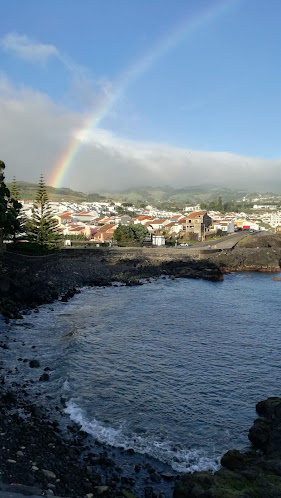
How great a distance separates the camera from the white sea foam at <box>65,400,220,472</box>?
1012 cm

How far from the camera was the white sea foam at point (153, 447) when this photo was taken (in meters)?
10.1

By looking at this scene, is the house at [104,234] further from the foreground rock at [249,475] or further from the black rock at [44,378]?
the foreground rock at [249,475]

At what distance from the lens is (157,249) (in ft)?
184

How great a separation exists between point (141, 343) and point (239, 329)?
6.72 metres

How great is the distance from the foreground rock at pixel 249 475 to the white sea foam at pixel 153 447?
0.67m

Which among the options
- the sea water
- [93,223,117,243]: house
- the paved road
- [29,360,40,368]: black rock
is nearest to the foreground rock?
the sea water

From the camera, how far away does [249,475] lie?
337 inches

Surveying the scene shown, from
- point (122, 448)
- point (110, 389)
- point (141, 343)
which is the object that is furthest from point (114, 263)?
point (122, 448)

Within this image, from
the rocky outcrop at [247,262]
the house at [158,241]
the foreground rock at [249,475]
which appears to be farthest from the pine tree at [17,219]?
the foreground rock at [249,475]

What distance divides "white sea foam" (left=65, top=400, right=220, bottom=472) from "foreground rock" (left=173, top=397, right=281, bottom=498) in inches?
26.6

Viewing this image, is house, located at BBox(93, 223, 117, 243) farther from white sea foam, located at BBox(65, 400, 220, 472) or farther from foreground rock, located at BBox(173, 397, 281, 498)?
foreground rock, located at BBox(173, 397, 281, 498)

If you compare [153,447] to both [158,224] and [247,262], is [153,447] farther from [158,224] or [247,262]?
[158,224]

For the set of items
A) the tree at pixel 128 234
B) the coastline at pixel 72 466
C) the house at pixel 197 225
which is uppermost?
the house at pixel 197 225

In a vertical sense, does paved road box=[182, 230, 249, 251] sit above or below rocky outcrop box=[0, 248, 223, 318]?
above
